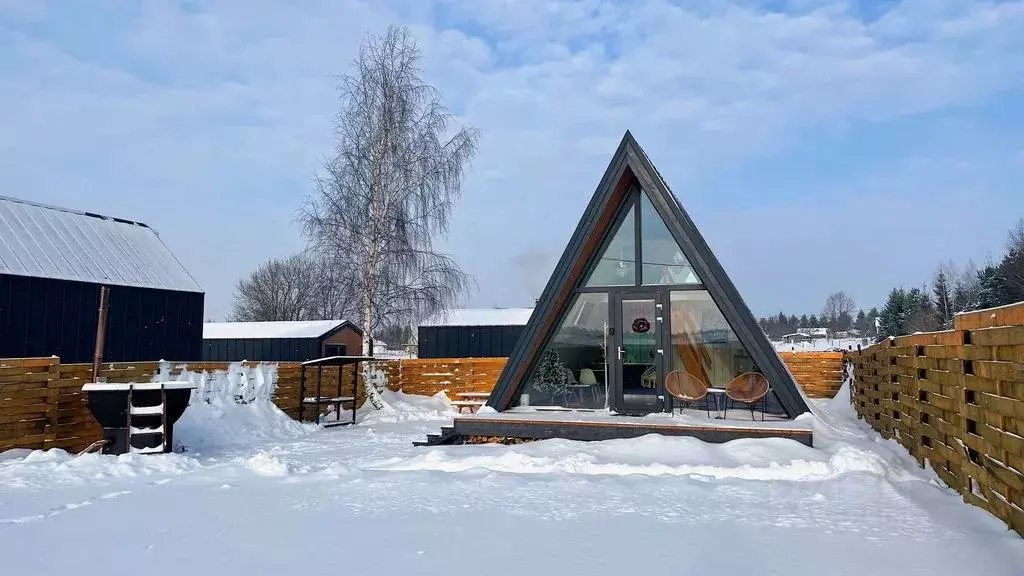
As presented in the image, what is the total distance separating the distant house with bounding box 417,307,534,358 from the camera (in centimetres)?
2664

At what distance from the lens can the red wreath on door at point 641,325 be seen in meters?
→ 9.70

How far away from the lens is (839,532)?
4.44 metres

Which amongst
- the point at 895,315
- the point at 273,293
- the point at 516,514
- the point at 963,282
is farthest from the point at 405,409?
the point at 963,282

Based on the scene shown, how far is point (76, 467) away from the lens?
22.5 feet

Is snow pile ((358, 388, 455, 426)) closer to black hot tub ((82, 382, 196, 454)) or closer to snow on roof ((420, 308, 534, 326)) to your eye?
black hot tub ((82, 382, 196, 454))

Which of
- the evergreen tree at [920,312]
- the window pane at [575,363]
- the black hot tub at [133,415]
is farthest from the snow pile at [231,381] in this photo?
the evergreen tree at [920,312]

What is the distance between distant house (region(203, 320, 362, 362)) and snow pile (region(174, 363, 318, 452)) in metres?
14.9

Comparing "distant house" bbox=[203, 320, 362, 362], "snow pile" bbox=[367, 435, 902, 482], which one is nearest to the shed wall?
"distant house" bbox=[203, 320, 362, 362]

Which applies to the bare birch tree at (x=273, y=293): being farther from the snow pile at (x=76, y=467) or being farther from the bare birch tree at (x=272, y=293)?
the snow pile at (x=76, y=467)

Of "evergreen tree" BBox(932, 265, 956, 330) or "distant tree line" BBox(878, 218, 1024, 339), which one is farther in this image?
"evergreen tree" BBox(932, 265, 956, 330)

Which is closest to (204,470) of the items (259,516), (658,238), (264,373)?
(259,516)

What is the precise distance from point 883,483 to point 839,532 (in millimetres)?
1795

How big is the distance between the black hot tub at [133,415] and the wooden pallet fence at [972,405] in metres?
8.00

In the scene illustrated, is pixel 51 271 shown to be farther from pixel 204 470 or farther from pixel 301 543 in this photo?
pixel 301 543
